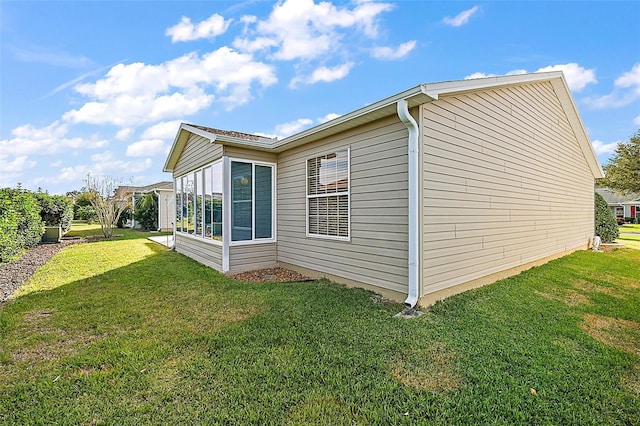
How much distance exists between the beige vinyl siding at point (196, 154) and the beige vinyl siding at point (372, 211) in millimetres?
2266

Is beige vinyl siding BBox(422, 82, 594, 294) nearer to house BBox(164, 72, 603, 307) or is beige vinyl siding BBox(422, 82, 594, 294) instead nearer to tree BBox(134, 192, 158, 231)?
house BBox(164, 72, 603, 307)

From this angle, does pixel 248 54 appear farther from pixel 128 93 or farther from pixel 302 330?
pixel 302 330

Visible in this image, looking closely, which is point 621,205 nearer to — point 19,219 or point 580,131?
point 580,131

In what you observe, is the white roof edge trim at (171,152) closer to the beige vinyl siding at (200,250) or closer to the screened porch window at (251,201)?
the beige vinyl siding at (200,250)

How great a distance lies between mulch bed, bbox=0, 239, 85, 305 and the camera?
5.86 metres

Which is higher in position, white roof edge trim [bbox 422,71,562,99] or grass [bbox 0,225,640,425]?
white roof edge trim [bbox 422,71,562,99]

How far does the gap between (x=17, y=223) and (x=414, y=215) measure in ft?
36.4

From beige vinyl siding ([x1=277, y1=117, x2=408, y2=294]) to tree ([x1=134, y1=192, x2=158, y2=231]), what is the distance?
51.3 ft

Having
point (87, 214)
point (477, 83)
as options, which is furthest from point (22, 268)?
point (87, 214)

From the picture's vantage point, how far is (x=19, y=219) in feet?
29.7

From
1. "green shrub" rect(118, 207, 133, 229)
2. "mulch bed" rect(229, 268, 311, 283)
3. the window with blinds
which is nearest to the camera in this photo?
the window with blinds

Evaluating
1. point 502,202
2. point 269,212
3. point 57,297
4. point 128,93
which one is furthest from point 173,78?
point 502,202

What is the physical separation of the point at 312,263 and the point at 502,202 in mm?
4132

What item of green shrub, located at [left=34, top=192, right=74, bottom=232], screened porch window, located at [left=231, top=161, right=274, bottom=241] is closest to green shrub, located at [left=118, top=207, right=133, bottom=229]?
green shrub, located at [left=34, top=192, right=74, bottom=232]
